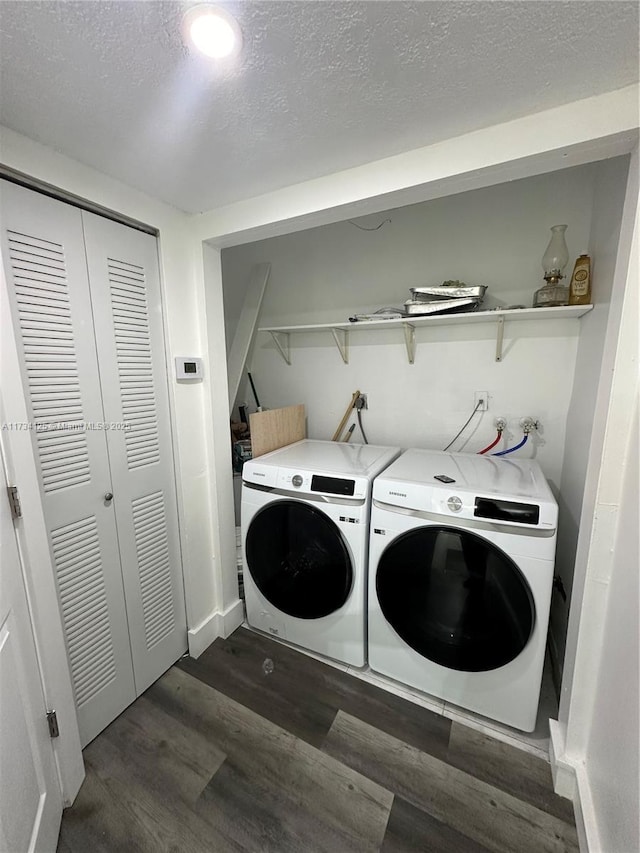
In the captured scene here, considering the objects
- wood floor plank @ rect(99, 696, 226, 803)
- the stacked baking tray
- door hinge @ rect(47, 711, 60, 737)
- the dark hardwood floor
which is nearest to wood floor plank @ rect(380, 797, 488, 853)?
the dark hardwood floor

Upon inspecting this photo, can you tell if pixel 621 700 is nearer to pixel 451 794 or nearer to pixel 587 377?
pixel 451 794

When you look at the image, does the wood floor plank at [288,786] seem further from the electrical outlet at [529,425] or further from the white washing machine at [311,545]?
the electrical outlet at [529,425]

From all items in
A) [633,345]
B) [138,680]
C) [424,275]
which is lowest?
[138,680]

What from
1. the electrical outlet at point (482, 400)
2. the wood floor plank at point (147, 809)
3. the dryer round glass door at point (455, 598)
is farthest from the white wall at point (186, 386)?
the electrical outlet at point (482, 400)

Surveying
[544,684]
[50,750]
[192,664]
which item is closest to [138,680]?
[192,664]

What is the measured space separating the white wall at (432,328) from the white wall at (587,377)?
12 cm

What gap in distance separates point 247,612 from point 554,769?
4.69 feet

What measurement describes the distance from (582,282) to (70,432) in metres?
2.10

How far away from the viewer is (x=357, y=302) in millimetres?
2188

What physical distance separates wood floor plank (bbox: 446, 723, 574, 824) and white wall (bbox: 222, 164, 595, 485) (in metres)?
1.18

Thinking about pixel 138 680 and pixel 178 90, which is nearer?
pixel 178 90

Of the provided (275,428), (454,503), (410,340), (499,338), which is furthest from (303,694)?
(499,338)

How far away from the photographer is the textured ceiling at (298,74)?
71 centimetres

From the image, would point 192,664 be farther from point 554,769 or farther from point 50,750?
point 554,769
